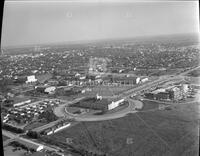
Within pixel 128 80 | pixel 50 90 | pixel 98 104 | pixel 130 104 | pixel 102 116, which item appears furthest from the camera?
pixel 128 80

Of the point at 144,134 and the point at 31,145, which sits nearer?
the point at 31,145

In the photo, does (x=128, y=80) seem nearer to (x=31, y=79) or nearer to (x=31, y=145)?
(x=31, y=79)

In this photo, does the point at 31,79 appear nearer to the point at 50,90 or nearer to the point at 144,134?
the point at 50,90

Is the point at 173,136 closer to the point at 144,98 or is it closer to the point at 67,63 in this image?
the point at 144,98

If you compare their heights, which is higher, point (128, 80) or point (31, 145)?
point (128, 80)

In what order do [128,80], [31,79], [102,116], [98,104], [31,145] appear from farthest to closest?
[31,79] → [128,80] → [98,104] → [102,116] → [31,145]

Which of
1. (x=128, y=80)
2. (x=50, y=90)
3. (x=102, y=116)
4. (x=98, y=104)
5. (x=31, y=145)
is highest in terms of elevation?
(x=128, y=80)

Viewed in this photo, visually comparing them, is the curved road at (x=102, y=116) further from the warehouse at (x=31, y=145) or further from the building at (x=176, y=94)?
the warehouse at (x=31, y=145)

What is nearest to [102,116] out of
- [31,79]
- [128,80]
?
[128,80]

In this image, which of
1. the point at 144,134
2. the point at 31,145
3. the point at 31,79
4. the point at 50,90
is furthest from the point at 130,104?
the point at 31,79
